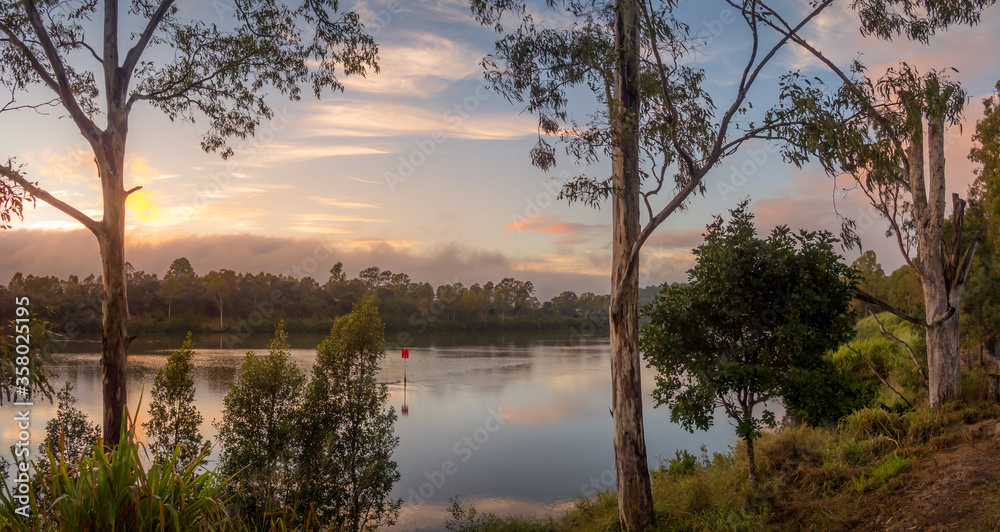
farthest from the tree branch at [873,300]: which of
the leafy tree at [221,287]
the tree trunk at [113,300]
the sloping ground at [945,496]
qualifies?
the leafy tree at [221,287]

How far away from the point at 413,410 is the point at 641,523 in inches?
708

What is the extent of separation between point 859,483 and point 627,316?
10.3ft

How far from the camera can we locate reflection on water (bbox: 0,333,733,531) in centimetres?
1571

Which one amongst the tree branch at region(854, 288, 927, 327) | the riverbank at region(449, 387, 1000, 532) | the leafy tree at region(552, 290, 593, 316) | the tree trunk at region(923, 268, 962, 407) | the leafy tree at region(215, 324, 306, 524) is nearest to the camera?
the riverbank at region(449, 387, 1000, 532)

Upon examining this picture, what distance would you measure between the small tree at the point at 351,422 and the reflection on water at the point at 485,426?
4.58ft

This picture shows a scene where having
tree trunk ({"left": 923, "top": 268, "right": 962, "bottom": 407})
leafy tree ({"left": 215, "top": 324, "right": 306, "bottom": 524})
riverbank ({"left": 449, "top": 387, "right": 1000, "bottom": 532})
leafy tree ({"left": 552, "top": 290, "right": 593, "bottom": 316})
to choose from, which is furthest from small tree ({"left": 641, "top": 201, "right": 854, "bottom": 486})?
leafy tree ({"left": 552, "top": 290, "right": 593, "bottom": 316})

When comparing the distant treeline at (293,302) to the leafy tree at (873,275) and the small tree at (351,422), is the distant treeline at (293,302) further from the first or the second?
the small tree at (351,422)

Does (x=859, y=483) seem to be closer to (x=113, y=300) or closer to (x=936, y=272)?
(x=936, y=272)

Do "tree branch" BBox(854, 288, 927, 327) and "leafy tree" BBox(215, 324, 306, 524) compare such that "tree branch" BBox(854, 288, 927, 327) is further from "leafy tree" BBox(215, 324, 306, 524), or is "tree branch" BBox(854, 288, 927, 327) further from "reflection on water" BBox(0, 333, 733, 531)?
"leafy tree" BBox(215, 324, 306, 524)

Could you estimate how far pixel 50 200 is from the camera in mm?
7660

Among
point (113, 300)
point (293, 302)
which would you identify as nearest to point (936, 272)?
point (113, 300)

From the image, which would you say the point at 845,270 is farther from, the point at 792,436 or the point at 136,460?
the point at 136,460

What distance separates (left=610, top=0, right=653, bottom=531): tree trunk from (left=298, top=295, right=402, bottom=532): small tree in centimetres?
593

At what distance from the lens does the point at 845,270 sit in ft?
23.8
